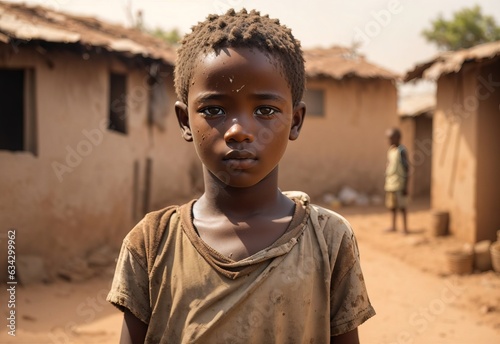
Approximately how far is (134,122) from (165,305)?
7444 mm

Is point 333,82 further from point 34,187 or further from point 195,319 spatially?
point 195,319

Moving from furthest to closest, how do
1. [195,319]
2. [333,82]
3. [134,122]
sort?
[333,82] → [134,122] → [195,319]

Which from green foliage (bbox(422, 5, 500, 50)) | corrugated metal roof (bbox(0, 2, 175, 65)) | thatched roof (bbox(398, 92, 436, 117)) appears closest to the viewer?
corrugated metal roof (bbox(0, 2, 175, 65))

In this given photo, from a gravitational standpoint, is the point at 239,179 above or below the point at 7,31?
below

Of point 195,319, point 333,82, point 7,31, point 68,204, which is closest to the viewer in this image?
point 195,319

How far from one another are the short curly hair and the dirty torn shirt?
1.32 ft

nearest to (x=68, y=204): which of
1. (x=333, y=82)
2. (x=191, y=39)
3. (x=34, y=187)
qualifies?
(x=34, y=187)

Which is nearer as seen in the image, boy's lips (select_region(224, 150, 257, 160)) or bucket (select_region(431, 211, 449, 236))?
boy's lips (select_region(224, 150, 257, 160))

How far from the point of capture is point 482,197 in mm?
7004

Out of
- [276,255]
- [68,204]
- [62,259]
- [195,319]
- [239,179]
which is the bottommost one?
[62,259]

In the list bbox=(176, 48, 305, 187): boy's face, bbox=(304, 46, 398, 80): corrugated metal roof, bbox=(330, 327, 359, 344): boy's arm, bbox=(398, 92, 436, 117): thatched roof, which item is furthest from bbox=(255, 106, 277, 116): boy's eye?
bbox=(398, 92, 436, 117): thatched roof

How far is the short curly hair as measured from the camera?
4.50 feet

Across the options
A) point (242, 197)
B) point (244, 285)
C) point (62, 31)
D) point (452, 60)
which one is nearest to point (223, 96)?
point (242, 197)

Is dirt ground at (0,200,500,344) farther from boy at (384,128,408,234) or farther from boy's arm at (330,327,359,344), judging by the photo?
boy's arm at (330,327,359,344)
